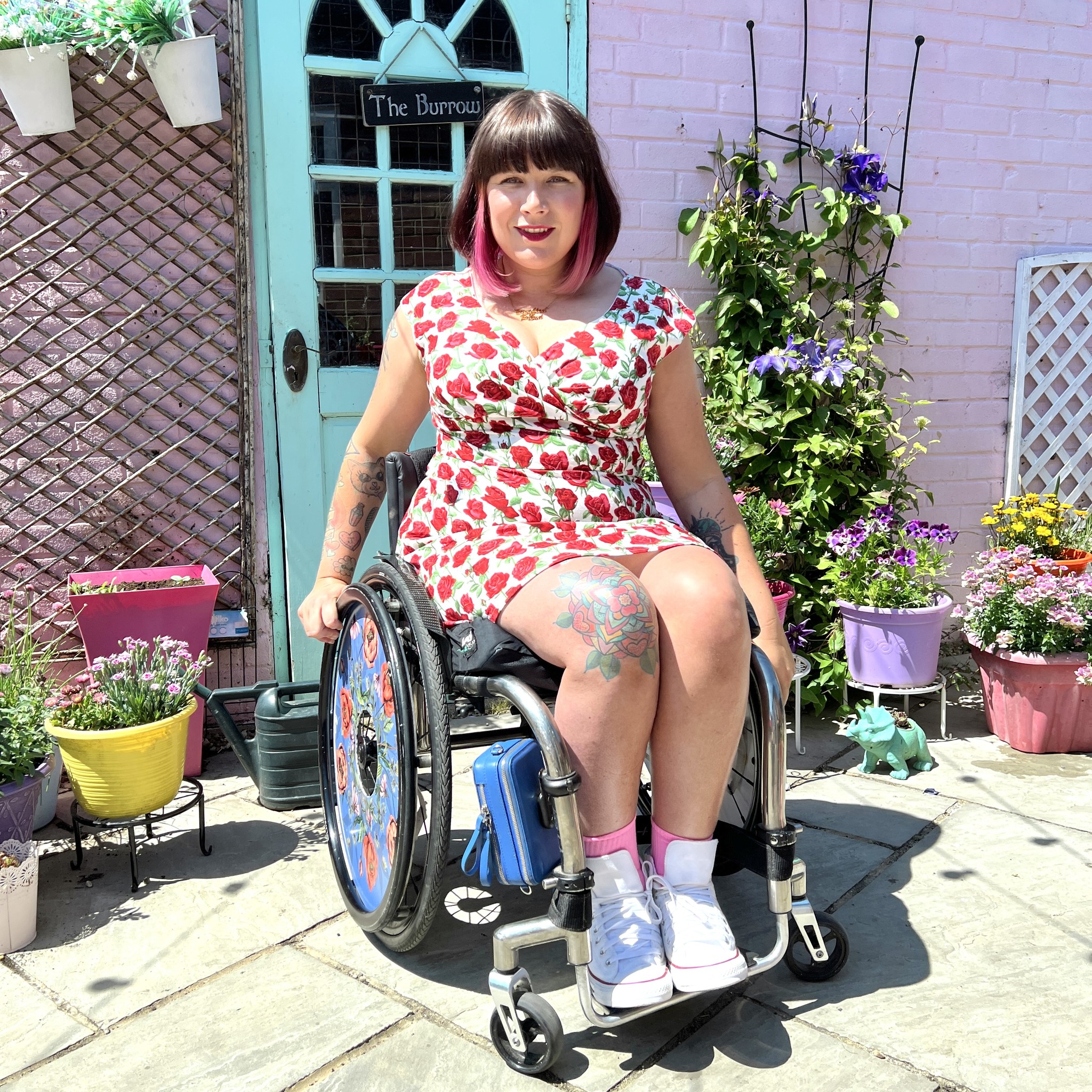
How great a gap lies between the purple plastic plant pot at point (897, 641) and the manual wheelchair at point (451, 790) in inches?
47.5

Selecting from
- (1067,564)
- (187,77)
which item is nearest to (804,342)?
(1067,564)

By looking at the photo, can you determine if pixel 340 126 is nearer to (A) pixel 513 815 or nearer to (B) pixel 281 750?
(B) pixel 281 750

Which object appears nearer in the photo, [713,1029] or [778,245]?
[713,1029]

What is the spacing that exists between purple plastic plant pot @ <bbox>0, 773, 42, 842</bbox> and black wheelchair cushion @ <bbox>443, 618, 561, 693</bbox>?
2.98 ft

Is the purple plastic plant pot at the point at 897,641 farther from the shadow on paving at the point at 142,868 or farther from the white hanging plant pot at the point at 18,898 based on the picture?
the white hanging plant pot at the point at 18,898

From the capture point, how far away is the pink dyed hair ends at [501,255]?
69.4 inches

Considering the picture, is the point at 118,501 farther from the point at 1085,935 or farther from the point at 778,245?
the point at 1085,935

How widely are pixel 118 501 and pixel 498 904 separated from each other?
59.1 inches

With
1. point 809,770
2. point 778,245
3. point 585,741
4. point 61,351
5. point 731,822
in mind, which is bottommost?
point 809,770

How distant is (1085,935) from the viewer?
5.85 ft

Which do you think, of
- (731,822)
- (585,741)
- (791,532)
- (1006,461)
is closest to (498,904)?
(731,822)

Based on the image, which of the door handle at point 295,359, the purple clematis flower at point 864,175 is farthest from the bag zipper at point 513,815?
the purple clematis flower at point 864,175

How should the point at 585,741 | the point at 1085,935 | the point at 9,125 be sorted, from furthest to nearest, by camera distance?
the point at 9,125, the point at 1085,935, the point at 585,741

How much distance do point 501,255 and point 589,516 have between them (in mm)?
486
